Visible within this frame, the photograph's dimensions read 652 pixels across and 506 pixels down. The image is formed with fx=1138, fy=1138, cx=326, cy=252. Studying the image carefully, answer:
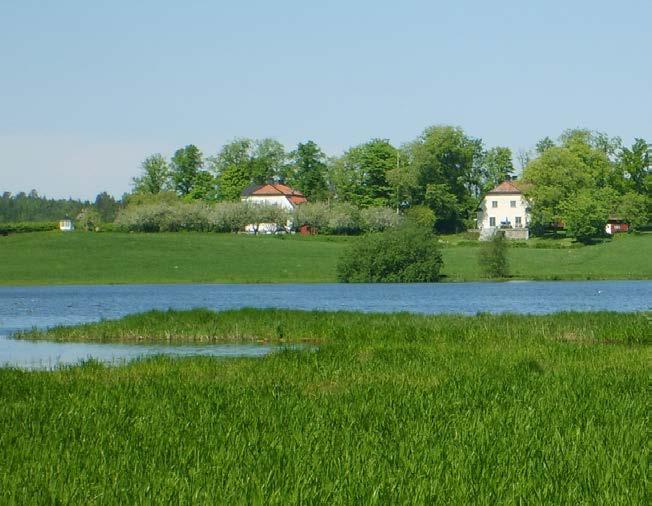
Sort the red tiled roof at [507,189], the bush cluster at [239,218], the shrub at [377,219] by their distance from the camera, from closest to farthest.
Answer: the shrub at [377,219] → the bush cluster at [239,218] → the red tiled roof at [507,189]

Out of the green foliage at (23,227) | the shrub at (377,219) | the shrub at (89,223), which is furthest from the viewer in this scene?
the shrub at (89,223)

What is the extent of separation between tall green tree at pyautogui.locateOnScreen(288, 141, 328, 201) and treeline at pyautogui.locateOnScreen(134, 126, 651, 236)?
0.55 feet

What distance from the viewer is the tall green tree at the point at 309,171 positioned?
7475 inches

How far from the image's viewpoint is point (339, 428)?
54.0ft

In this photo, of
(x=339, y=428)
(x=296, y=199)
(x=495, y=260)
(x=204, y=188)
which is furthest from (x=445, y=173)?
(x=339, y=428)

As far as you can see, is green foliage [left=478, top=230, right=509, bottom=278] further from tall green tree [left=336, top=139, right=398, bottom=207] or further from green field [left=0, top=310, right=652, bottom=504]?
green field [left=0, top=310, right=652, bottom=504]

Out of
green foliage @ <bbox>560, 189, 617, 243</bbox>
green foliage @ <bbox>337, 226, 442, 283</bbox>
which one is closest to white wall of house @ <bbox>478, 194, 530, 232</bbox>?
green foliage @ <bbox>560, 189, 617, 243</bbox>

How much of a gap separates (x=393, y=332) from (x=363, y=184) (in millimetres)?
136374

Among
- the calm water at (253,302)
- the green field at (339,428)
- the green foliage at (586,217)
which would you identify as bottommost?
the calm water at (253,302)

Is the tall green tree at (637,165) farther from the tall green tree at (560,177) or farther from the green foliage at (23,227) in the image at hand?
the green foliage at (23,227)

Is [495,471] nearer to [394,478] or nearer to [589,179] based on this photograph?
[394,478]

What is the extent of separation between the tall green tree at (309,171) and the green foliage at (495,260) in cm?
8507

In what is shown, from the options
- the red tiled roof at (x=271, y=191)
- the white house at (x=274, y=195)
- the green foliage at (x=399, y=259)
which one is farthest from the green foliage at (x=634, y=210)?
the red tiled roof at (x=271, y=191)

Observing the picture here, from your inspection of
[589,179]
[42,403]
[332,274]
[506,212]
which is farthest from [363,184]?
[42,403]
